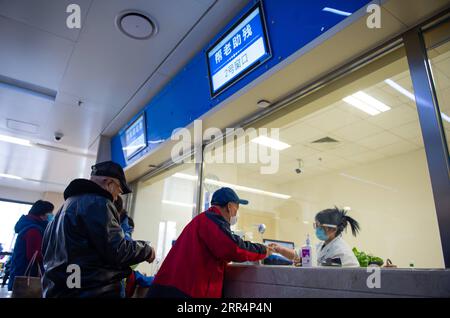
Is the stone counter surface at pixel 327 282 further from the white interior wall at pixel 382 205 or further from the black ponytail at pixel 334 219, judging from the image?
the white interior wall at pixel 382 205

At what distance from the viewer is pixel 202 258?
5.29ft

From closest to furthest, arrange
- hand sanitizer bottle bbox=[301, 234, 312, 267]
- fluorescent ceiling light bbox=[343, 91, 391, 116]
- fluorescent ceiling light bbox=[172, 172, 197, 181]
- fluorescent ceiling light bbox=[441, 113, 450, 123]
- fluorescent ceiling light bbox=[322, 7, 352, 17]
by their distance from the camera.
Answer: fluorescent ceiling light bbox=[441, 113, 450, 123]
fluorescent ceiling light bbox=[322, 7, 352, 17]
hand sanitizer bottle bbox=[301, 234, 312, 267]
fluorescent ceiling light bbox=[172, 172, 197, 181]
fluorescent ceiling light bbox=[343, 91, 391, 116]

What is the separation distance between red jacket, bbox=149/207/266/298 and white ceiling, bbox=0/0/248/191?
60.1 inches

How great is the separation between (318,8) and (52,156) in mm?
5493

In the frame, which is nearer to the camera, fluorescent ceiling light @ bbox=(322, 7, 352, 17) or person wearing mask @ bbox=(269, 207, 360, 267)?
fluorescent ceiling light @ bbox=(322, 7, 352, 17)

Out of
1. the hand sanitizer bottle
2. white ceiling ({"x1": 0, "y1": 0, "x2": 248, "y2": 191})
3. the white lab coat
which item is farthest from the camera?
the white lab coat

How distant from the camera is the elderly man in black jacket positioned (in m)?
1.41

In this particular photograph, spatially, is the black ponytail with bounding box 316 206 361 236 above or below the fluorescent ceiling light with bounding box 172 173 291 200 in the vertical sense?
below

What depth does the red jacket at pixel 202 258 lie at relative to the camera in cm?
156

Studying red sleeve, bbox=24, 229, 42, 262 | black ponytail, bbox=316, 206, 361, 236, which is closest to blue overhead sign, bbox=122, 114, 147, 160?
red sleeve, bbox=24, 229, 42, 262

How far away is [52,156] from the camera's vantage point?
5.70m

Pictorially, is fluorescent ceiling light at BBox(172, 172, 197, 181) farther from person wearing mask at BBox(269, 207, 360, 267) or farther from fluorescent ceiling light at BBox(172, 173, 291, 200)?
person wearing mask at BBox(269, 207, 360, 267)
